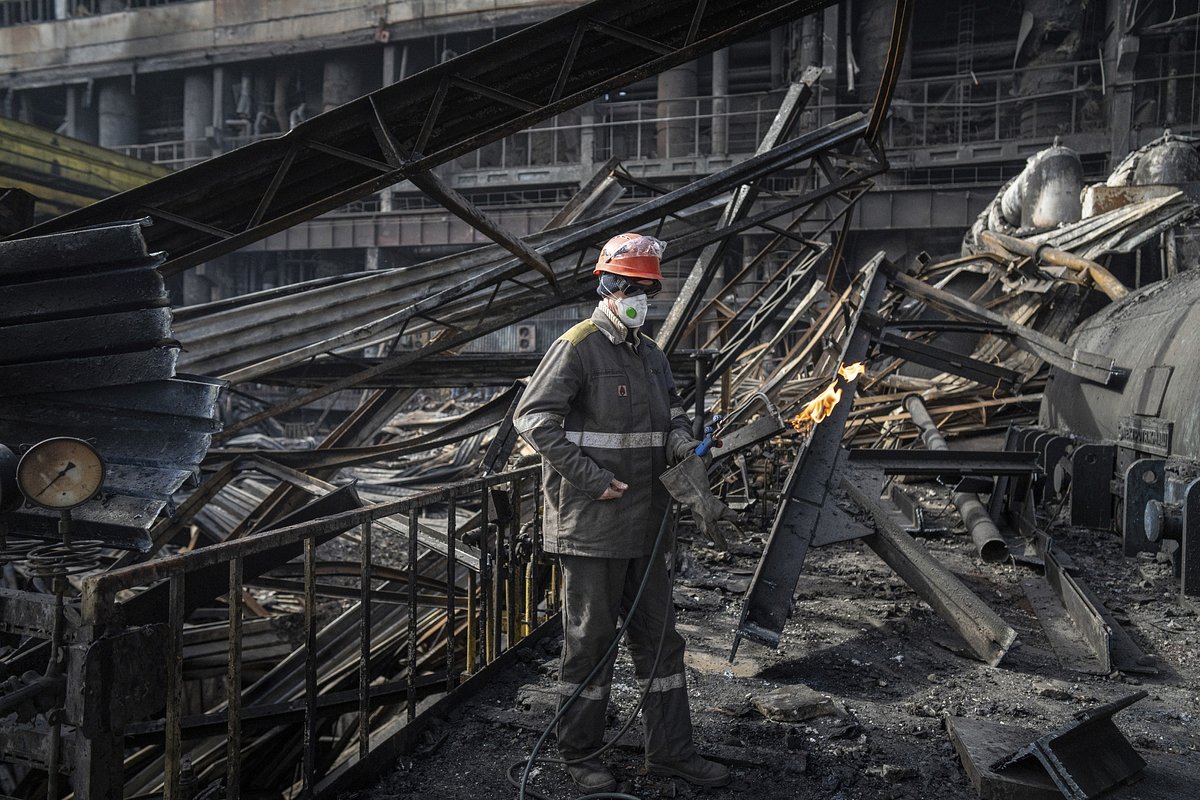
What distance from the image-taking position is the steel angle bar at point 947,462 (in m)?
5.75

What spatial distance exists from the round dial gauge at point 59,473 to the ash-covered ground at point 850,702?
5.29ft

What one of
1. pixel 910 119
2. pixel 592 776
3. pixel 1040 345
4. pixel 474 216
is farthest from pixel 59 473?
pixel 910 119

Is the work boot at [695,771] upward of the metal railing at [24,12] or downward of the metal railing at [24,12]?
downward

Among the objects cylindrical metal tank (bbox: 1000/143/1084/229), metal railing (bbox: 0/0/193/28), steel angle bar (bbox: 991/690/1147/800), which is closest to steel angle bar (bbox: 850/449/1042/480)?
steel angle bar (bbox: 991/690/1147/800)

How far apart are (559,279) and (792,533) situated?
14.5 feet

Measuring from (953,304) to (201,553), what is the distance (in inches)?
326

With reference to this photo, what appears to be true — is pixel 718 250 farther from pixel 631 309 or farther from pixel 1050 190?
pixel 1050 190

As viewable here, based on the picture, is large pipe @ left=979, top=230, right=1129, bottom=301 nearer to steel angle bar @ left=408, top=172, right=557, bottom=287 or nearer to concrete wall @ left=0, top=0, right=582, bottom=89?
steel angle bar @ left=408, top=172, right=557, bottom=287

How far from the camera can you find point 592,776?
3.21m

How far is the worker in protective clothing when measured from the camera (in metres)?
3.17

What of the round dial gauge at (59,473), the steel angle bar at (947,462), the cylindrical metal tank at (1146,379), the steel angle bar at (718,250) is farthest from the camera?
the steel angle bar at (718,250)

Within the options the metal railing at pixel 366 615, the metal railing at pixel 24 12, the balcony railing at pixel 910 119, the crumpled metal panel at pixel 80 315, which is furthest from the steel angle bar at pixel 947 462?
the metal railing at pixel 24 12

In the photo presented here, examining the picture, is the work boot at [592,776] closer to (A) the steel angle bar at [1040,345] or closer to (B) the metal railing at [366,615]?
(B) the metal railing at [366,615]

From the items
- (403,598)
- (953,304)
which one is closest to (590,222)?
(953,304)
